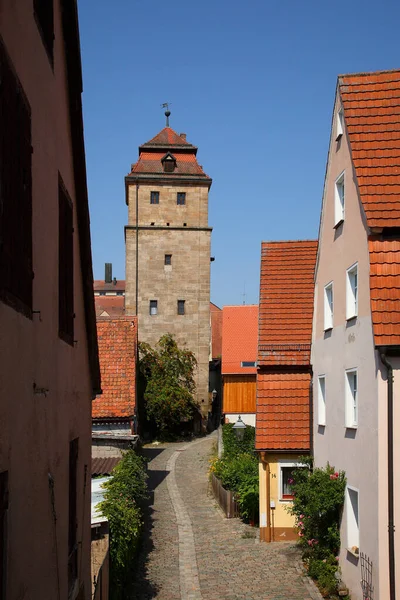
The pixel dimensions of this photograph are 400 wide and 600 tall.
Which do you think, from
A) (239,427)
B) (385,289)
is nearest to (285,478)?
(239,427)

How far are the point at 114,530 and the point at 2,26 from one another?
11.9 m

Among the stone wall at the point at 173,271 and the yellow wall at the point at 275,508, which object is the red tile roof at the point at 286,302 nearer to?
the yellow wall at the point at 275,508

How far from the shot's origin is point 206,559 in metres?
17.9

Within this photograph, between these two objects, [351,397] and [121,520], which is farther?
[121,520]

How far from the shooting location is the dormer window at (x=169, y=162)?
49312 millimetres

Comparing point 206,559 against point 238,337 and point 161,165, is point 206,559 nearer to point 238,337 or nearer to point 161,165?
point 238,337

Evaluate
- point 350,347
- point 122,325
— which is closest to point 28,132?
point 350,347

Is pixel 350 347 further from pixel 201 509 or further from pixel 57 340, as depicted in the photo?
pixel 201 509

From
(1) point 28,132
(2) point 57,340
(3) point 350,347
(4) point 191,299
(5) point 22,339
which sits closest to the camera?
(5) point 22,339

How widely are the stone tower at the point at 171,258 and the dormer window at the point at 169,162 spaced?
5.5 inches

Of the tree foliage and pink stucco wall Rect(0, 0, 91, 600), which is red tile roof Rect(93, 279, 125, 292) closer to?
the tree foliage

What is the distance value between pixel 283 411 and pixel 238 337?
898 inches

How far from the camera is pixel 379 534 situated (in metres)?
11.9

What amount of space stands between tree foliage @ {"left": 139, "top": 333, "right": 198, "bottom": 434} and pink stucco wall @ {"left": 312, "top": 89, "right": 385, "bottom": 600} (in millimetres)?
24976
